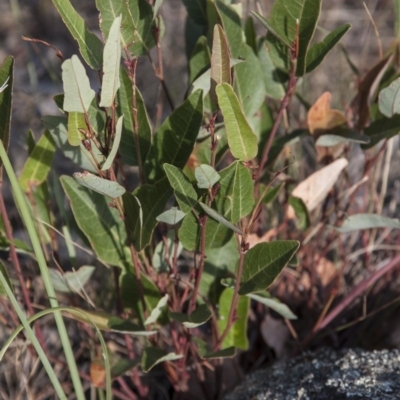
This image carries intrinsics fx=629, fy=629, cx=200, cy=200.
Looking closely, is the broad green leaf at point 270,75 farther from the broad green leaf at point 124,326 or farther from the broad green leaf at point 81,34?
the broad green leaf at point 124,326

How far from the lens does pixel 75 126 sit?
89 cm

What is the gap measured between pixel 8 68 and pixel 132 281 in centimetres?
41

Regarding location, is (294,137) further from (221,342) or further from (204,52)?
(221,342)

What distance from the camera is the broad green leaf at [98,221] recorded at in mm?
1044

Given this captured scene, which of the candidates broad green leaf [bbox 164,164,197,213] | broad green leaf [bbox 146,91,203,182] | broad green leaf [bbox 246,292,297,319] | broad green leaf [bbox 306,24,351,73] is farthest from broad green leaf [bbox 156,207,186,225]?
broad green leaf [bbox 306,24,351,73]

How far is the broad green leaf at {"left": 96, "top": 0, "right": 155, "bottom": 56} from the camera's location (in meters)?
0.93

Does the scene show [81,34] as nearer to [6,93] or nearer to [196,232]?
[6,93]

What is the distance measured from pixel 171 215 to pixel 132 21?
31 cm

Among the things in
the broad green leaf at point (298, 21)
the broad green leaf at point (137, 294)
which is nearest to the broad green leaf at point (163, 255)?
the broad green leaf at point (137, 294)

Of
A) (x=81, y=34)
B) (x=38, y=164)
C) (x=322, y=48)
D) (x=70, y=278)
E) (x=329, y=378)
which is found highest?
(x=81, y=34)

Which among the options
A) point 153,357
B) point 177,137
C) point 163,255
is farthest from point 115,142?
point 153,357

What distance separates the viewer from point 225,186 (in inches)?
36.3

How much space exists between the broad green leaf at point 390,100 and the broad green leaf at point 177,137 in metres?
0.31

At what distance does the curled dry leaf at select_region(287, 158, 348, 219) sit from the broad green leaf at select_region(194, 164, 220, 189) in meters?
0.35
